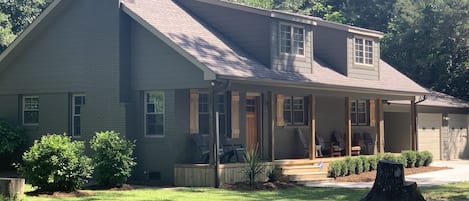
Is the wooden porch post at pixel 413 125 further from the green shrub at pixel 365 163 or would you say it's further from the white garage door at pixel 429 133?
the green shrub at pixel 365 163

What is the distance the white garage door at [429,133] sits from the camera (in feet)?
100

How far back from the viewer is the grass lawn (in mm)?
15039

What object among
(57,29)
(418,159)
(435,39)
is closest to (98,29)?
(57,29)

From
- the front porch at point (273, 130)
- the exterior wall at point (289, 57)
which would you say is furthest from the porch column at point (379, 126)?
the exterior wall at point (289, 57)

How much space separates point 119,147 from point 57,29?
625 centimetres

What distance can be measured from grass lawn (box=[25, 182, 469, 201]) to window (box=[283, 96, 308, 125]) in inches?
240

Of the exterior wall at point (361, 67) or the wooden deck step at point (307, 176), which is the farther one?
A: the exterior wall at point (361, 67)

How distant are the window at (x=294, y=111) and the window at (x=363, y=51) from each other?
9.24ft

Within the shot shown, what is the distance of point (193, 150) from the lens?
19625 mm

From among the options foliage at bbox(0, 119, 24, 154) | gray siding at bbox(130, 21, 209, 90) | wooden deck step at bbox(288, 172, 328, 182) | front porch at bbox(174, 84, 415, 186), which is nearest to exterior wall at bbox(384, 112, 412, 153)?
front porch at bbox(174, 84, 415, 186)

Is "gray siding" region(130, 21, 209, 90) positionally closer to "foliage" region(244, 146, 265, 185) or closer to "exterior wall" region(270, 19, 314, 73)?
"foliage" region(244, 146, 265, 185)

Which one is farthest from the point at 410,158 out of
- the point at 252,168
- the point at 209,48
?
the point at 209,48

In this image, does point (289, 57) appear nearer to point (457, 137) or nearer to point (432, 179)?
point (432, 179)

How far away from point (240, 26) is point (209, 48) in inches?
95.5
